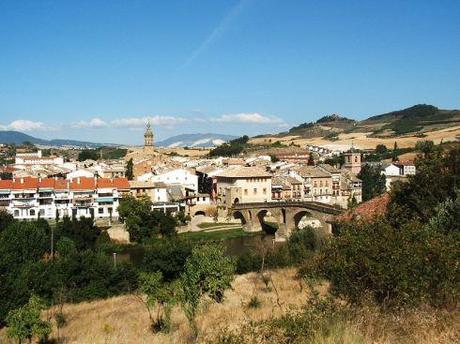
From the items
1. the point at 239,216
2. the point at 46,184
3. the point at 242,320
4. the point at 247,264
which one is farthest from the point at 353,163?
the point at 242,320

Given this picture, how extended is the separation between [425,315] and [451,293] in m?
1.81

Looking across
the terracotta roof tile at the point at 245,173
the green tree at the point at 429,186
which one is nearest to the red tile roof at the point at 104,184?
the terracotta roof tile at the point at 245,173

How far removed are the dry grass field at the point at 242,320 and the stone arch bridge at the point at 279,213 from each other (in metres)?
25.4

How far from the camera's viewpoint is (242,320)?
1372 centimetres

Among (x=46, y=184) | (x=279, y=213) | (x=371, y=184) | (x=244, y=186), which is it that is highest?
(x=46, y=184)

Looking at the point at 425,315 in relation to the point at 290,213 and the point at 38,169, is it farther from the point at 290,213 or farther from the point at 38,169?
the point at 38,169

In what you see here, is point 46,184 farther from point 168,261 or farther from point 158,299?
point 158,299

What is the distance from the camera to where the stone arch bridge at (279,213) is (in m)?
52.8

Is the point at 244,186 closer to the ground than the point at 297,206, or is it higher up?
higher up

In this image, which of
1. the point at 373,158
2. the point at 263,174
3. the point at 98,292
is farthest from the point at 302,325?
the point at 373,158

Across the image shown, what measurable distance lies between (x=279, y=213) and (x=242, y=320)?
42859 mm

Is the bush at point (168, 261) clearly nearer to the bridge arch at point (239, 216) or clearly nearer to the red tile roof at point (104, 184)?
the red tile roof at point (104, 184)

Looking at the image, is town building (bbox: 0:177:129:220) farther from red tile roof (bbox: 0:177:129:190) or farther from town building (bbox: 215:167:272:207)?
town building (bbox: 215:167:272:207)

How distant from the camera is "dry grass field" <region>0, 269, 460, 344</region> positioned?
7566 millimetres
